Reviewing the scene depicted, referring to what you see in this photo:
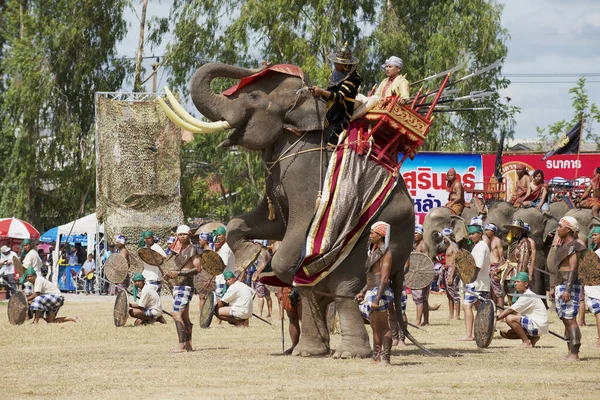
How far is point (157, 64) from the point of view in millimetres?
40500

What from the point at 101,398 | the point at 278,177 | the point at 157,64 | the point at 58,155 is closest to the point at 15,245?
the point at 58,155

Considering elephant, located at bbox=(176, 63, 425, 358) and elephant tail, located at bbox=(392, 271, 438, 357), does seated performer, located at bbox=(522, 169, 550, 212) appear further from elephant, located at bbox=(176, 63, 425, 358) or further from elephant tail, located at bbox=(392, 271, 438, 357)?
elephant, located at bbox=(176, 63, 425, 358)

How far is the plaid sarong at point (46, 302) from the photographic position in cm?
2069

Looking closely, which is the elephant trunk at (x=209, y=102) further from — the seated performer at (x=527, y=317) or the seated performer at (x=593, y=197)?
the seated performer at (x=593, y=197)

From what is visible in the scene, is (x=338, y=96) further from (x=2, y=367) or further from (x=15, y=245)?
(x=15, y=245)

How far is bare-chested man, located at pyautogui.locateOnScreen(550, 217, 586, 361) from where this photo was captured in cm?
1275

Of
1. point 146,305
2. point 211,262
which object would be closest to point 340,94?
point 211,262

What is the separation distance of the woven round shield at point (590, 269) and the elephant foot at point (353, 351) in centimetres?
252

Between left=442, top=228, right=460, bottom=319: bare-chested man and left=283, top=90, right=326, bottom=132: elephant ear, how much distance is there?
5.15 m

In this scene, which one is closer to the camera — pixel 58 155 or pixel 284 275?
pixel 284 275

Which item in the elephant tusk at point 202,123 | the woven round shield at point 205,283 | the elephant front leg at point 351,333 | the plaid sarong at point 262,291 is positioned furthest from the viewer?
the plaid sarong at point 262,291

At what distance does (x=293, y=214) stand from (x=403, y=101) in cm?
193

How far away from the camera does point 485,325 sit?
14305 millimetres

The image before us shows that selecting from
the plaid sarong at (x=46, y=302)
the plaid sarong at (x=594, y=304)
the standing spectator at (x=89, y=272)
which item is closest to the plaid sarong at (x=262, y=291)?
the plaid sarong at (x=46, y=302)
